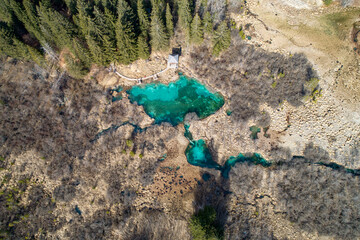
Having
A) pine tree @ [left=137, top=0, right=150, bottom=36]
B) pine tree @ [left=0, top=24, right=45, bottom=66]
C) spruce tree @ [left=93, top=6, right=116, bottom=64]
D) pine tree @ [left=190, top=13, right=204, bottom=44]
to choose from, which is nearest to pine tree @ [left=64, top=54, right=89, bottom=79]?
pine tree @ [left=0, top=24, right=45, bottom=66]

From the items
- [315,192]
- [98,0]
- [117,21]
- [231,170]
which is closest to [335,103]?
[315,192]

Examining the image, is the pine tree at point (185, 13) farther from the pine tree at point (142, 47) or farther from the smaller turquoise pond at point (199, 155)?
the smaller turquoise pond at point (199, 155)

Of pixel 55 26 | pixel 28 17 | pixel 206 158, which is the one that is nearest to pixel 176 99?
pixel 206 158

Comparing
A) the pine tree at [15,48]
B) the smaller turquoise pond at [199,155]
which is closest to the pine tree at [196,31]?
the smaller turquoise pond at [199,155]

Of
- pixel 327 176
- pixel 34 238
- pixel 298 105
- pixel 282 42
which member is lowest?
pixel 34 238

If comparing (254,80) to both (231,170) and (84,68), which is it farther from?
(84,68)

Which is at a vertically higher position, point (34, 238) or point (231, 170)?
point (231, 170)

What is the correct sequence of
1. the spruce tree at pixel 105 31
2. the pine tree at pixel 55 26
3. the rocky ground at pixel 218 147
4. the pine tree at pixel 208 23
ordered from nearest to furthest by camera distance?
the pine tree at pixel 55 26 → the rocky ground at pixel 218 147 → the spruce tree at pixel 105 31 → the pine tree at pixel 208 23

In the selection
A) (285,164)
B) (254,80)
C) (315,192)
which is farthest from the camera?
(254,80)
